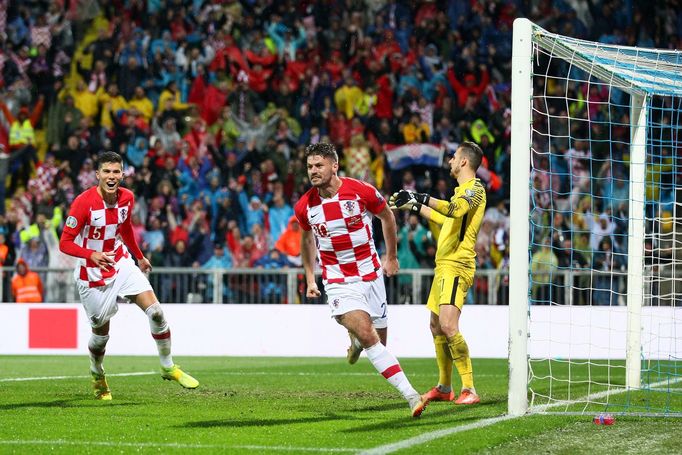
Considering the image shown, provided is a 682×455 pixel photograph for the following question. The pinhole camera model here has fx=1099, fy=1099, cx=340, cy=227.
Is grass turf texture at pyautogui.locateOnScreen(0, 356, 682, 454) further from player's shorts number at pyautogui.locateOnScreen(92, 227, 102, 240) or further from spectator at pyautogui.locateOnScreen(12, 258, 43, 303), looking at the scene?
spectator at pyautogui.locateOnScreen(12, 258, 43, 303)

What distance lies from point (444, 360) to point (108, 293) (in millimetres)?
3181

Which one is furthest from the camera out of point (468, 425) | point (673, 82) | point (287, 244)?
point (287, 244)

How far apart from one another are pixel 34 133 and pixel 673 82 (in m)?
15.0

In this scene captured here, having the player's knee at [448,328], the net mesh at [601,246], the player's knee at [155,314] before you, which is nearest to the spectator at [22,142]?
the net mesh at [601,246]

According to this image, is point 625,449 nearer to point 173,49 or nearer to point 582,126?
point 582,126

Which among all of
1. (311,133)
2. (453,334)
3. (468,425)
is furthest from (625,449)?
(311,133)

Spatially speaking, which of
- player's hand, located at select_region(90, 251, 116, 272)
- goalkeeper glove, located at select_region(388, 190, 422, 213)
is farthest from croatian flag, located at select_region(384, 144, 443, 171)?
goalkeeper glove, located at select_region(388, 190, 422, 213)

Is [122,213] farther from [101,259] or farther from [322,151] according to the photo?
[322,151]

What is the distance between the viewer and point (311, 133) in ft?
70.8

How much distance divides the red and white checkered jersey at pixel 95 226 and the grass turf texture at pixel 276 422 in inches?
46.5

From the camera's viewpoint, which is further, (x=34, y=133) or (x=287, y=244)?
(x=34, y=133)

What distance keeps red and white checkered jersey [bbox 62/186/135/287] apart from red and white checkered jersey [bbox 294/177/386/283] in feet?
8.28

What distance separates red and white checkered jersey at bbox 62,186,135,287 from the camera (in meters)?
9.96

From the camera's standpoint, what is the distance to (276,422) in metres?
8.28
